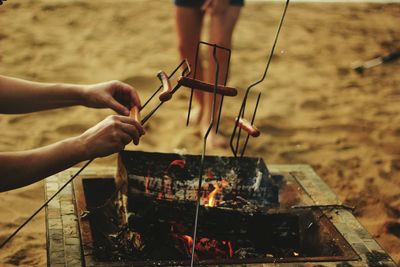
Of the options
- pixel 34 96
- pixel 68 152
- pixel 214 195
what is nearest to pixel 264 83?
pixel 214 195

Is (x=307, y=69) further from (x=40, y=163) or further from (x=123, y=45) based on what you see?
(x=40, y=163)

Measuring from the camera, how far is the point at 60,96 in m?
2.45

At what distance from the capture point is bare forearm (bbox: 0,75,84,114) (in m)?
2.39

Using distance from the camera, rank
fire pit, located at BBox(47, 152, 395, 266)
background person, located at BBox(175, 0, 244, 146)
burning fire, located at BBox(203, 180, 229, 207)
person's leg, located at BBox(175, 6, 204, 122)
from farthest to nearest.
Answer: person's leg, located at BBox(175, 6, 204, 122) → background person, located at BBox(175, 0, 244, 146) → burning fire, located at BBox(203, 180, 229, 207) → fire pit, located at BBox(47, 152, 395, 266)

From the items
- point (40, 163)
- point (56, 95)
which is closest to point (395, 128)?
point (56, 95)

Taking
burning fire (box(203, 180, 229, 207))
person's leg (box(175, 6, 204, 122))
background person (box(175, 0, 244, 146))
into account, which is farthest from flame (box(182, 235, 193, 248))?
person's leg (box(175, 6, 204, 122))

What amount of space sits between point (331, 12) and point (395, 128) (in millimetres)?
4258

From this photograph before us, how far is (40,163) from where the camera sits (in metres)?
1.94

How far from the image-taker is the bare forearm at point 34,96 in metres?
2.39

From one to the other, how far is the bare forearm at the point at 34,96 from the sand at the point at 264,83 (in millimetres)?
1025

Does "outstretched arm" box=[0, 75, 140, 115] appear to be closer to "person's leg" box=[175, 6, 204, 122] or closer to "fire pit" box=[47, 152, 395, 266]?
"fire pit" box=[47, 152, 395, 266]

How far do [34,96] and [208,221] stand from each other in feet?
3.33

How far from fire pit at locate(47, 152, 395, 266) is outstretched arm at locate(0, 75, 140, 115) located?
0.35 metres

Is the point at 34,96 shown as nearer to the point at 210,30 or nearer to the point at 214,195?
the point at 214,195
